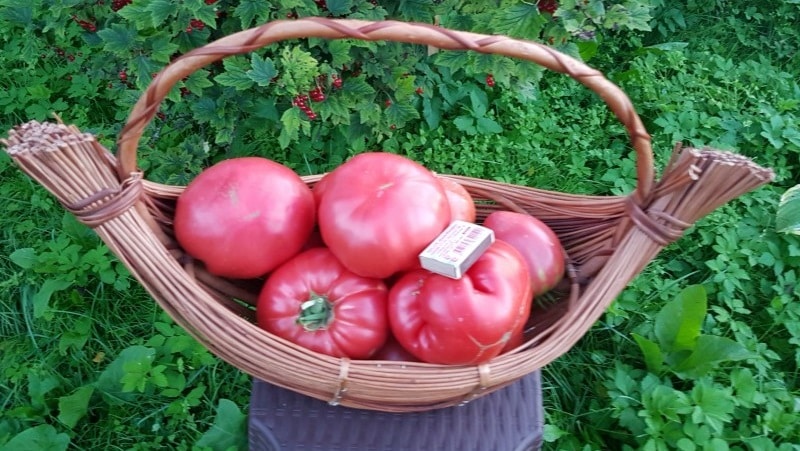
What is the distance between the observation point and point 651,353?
1.66 m

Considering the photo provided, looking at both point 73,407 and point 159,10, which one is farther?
point 73,407

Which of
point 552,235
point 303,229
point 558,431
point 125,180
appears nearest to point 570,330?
point 552,235

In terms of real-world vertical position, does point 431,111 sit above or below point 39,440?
above

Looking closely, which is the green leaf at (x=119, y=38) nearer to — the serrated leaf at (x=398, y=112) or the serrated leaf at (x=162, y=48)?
the serrated leaf at (x=162, y=48)

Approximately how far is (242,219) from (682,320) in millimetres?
1144

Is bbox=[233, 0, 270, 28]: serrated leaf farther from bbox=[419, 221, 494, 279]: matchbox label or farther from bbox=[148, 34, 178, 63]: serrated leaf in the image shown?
bbox=[419, 221, 494, 279]: matchbox label

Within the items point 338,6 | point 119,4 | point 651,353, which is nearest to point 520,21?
point 338,6

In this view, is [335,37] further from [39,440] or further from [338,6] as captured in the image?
[39,440]

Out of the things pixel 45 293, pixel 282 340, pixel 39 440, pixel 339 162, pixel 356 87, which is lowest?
pixel 39 440

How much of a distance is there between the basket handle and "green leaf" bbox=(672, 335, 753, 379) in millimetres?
852

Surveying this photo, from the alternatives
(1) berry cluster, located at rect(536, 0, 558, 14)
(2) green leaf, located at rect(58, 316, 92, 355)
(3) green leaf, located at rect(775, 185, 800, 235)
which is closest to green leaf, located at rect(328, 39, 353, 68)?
(1) berry cluster, located at rect(536, 0, 558, 14)

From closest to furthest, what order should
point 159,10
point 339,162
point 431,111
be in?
1. point 159,10
2. point 339,162
3. point 431,111

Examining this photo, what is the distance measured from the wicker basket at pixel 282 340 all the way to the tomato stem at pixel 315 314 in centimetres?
7

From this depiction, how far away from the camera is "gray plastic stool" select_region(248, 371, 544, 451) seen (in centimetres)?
116
